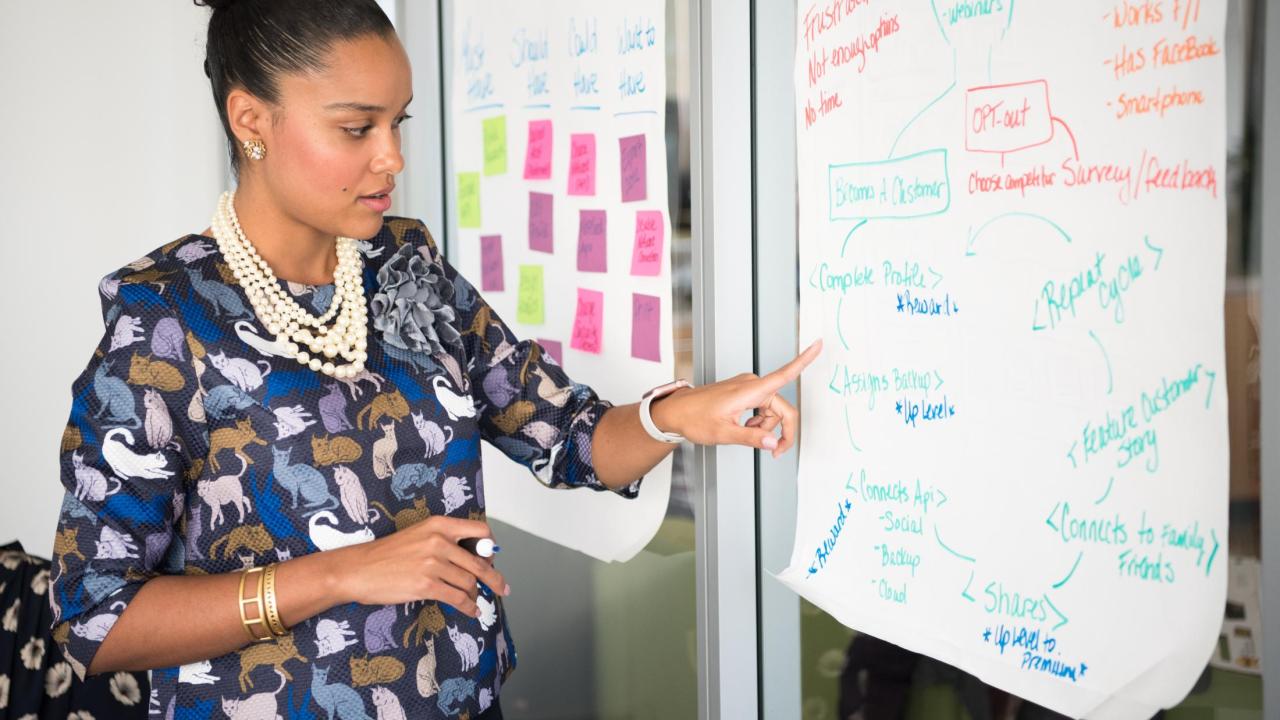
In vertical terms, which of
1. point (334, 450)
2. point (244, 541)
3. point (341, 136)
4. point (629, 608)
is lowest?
point (629, 608)

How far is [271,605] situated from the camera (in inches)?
46.5

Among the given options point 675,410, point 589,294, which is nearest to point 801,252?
point 675,410

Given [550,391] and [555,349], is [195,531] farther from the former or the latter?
[555,349]

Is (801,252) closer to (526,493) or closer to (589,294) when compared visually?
(589,294)

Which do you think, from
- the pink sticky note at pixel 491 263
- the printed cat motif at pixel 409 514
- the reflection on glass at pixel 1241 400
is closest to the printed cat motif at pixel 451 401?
the printed cat motif at pixel 409 514

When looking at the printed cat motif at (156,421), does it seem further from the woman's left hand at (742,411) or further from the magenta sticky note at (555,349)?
the magenta sticky note at (555,349)

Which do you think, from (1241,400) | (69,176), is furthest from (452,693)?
(69,176)

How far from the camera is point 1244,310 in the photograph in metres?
0.95

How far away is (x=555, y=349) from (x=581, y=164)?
0.33 meters

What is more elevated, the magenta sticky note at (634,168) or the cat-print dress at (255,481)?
the magenta sticky note at (634,168)

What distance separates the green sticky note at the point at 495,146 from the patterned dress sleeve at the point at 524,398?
58cm

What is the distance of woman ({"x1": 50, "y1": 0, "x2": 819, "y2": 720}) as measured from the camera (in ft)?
3.85

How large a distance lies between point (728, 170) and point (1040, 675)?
75 cm

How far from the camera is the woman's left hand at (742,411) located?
1.31m
